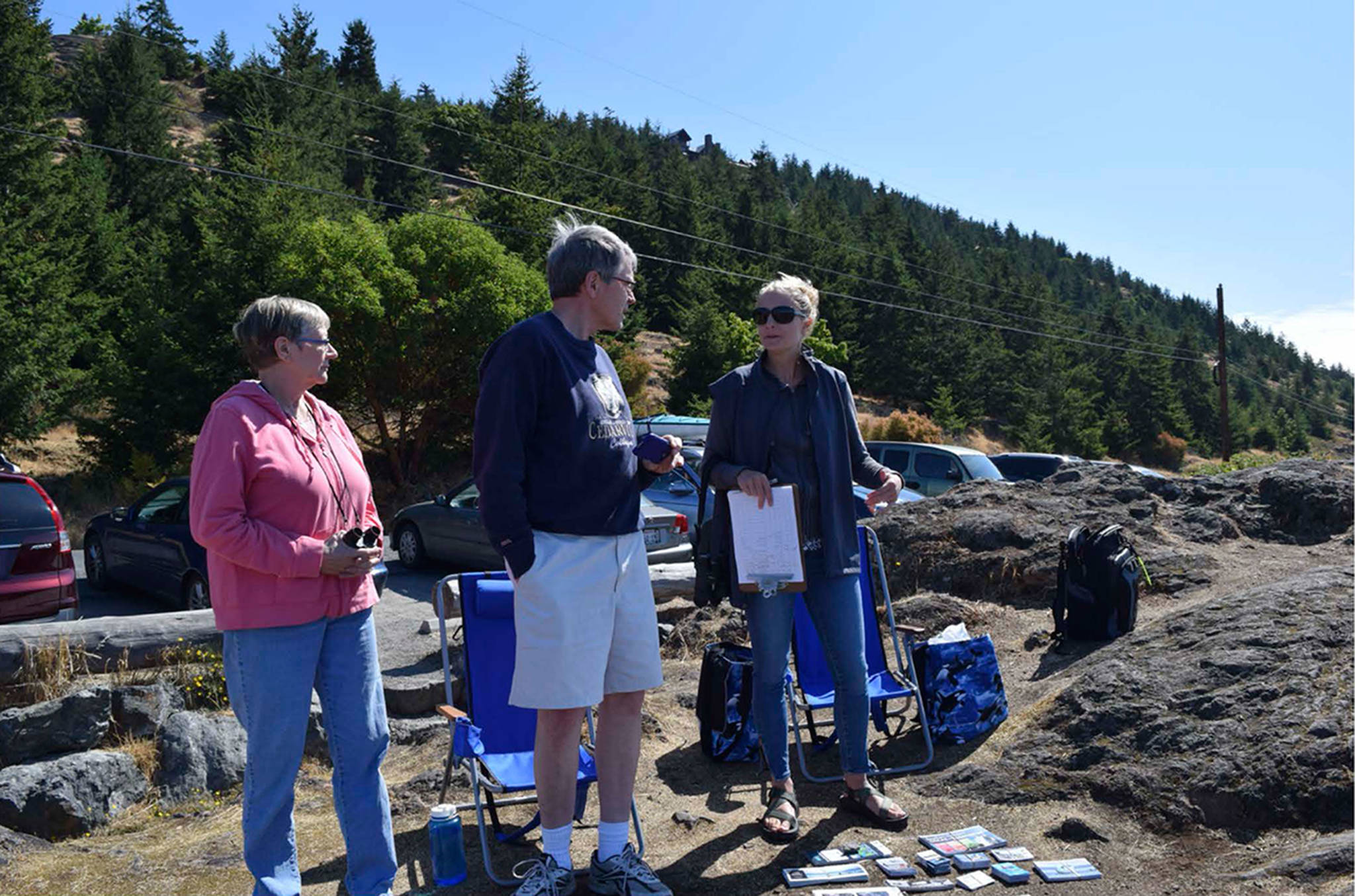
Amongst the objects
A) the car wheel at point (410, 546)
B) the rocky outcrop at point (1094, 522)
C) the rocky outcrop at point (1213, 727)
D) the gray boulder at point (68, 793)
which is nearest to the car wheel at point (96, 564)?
the car wheel at point (410, 546)

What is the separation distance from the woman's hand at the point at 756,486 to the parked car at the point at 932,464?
1211 cm

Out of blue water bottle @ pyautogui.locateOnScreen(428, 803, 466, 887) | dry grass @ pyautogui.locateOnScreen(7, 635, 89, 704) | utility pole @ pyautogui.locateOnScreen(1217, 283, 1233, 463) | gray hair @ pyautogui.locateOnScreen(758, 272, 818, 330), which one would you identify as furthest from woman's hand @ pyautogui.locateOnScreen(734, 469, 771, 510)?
utility pole @ pyautogui.locateOnScreen(1217, 283, 1233, 463)

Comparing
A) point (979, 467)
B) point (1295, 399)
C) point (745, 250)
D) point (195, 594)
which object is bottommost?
point (195, 594)

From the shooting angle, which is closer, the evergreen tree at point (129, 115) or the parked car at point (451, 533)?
the parked car at point (451, 533)

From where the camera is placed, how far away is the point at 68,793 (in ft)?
14.7

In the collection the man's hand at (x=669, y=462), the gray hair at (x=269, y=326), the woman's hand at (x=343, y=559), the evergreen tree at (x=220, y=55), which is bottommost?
the woman's hand at (x=343, y=559)

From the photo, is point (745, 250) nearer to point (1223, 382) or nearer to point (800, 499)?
point (1223, 382)

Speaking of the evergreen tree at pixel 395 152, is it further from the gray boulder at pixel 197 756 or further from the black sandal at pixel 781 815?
the black sandal at pixel 781 815

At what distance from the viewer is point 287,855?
311cm

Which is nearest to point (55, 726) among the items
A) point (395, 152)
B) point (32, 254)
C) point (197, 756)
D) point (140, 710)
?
point (140, 710)

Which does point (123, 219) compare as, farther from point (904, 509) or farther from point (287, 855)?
point (287, 855)

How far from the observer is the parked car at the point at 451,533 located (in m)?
11.7

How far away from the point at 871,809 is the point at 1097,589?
2.51m

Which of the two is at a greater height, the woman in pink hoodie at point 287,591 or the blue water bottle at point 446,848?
the woman in pink hoodie at point 287,591
